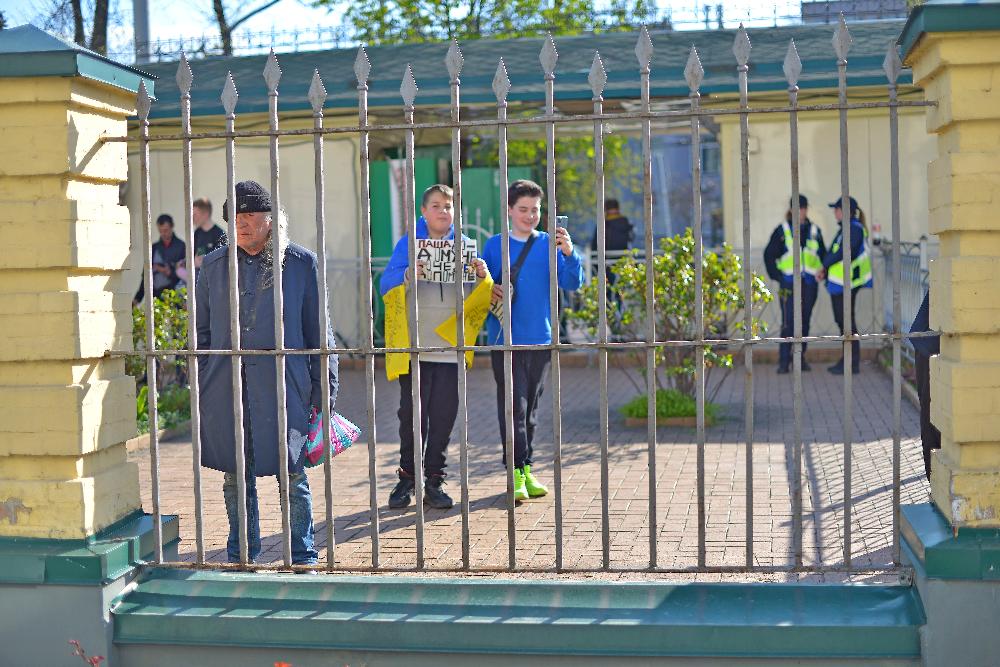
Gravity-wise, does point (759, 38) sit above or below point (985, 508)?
above

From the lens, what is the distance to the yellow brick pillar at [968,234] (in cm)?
412

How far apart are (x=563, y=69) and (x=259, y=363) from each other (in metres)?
10.5

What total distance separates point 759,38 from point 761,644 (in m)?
12.6

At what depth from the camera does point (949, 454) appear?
440 cm

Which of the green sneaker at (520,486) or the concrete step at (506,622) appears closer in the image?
the concrete step at (506,622)

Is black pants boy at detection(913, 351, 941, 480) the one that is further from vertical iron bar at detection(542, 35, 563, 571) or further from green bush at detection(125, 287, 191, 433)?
green bush at detection(125, 287, 191, 433)

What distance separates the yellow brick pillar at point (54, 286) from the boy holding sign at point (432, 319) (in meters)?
2.32

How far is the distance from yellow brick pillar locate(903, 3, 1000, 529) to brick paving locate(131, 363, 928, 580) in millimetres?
1044

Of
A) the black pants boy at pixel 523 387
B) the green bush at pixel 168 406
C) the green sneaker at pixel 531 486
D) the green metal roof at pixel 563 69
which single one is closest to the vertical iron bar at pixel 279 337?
the black pants boy at pixel 523 387

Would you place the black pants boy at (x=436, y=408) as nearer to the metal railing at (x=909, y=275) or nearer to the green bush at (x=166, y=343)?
the green bush at (x=166, y=343)

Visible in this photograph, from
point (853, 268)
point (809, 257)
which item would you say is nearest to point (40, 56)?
point (853, 268)

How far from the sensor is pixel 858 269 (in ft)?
45.6

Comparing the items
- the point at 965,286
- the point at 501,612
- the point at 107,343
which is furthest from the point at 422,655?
the point at 965,286

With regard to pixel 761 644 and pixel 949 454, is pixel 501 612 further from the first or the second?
pixel 949 454
